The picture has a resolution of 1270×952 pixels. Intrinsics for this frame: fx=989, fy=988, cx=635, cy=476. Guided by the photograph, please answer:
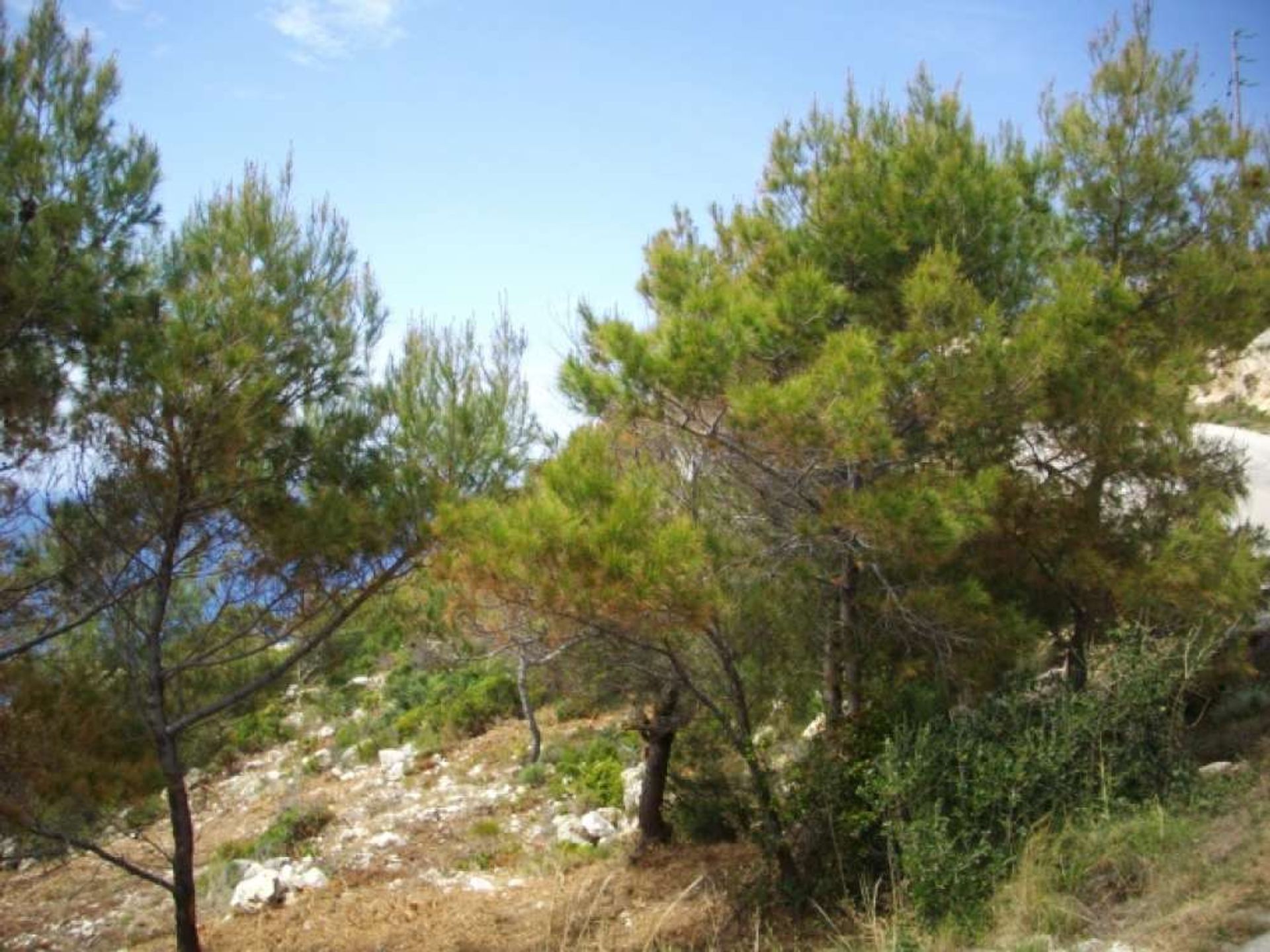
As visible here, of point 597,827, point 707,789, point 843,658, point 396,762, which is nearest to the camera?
point 843,658

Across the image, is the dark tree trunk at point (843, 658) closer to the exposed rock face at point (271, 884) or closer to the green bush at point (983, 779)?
the green bush at point (983, 779)

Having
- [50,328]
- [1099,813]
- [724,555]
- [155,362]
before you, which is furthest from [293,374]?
[1099,813]

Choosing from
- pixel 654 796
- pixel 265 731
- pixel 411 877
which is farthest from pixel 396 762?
pixel 654 796

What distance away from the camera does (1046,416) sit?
23.4 feet

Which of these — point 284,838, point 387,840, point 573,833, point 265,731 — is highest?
point 265,731

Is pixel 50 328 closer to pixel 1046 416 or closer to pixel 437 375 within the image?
pixel 437 375

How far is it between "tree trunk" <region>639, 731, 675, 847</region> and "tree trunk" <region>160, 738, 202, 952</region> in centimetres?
401

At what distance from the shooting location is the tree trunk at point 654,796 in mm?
9484

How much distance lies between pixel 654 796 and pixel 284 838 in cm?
640

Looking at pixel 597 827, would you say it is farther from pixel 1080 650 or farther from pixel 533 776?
pixel 1080 650

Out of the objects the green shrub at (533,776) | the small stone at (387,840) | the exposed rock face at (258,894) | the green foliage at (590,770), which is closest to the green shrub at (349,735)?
the green foliage at (590,770)

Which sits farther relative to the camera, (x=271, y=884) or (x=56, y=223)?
(x=271, y=884)

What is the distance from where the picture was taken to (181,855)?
7.41 m

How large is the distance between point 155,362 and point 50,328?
824 mm
